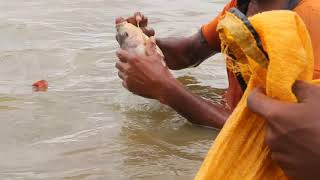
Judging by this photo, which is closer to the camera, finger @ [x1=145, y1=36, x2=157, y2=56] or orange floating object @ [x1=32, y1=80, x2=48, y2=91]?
finger @ [x1=145, y1=36, x2=157, y2=56]

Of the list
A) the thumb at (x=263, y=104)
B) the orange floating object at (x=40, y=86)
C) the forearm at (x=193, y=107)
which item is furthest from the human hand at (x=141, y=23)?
the thumb at (x=263, y=104)

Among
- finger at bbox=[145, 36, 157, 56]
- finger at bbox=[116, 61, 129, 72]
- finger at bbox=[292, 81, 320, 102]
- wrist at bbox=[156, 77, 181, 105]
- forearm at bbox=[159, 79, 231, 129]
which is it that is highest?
finger at bbox=[292, 81, 320, 102]

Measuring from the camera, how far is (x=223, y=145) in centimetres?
171

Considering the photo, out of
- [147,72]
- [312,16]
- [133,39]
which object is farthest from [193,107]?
[312,16]

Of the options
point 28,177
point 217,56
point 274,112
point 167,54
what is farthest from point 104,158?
point 217,56

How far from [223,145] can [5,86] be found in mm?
2561

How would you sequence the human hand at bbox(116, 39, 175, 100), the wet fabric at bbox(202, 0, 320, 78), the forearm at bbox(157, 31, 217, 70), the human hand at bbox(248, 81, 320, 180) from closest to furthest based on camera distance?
the human hand at bbox(248, 81, 320, 180), the wet fabric at bbox(202, 0, 320, 78), the human hand at bbox(116, 39, 175, 100), the forearm at bbox(157, 31, 217, 70)

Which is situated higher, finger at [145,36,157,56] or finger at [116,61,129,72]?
finger at [145,36,157,56]

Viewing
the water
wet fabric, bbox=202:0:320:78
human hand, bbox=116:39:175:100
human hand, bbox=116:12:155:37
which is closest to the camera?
wet fabric, bbox=202:0:320:78

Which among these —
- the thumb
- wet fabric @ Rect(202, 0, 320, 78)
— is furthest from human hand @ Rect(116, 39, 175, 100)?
the thumb

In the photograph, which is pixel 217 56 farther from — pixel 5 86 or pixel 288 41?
pixel 288 41

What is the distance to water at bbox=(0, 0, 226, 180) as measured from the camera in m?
2.93

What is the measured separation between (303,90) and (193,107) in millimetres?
1645

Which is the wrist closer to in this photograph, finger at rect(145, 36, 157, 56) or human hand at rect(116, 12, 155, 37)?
finger at rect(145, 36, 157, 56)
